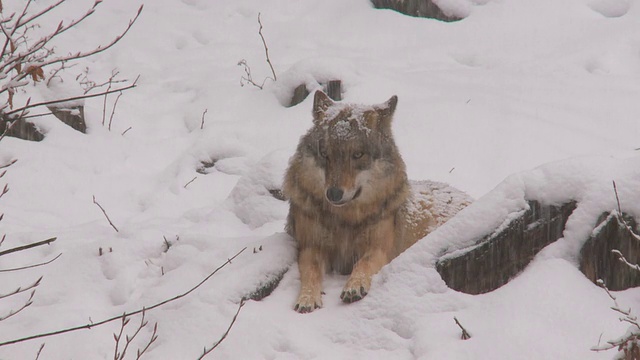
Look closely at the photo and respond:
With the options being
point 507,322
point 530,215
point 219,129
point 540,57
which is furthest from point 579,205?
point 540,57

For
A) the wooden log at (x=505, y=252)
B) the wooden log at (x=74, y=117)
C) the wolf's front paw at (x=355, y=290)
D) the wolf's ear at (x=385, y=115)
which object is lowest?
the wooden log at (x=74, y=117)

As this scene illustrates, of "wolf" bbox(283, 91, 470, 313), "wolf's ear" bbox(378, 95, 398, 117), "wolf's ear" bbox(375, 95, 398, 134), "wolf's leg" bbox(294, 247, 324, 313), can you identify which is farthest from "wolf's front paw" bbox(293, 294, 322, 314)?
"wolf's ear" bbox(378, 95, 398, 117)

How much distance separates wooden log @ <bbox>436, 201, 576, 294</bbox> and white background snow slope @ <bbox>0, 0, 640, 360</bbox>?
92mm

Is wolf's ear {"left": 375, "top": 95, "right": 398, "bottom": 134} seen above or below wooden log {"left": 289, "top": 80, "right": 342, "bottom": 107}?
above

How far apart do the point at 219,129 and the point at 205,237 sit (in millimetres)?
4323

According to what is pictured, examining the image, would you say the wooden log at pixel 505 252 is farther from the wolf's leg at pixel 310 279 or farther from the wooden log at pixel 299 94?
the wooden log at pixel 299 94

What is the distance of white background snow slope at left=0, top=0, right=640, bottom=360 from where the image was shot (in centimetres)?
379

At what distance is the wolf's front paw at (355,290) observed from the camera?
4293 mm

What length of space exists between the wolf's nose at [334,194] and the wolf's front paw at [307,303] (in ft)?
2.28

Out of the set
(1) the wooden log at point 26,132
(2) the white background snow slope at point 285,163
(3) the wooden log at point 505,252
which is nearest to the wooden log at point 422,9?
(2) the white background snow slope at point 285,163

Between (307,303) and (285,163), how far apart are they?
3.11 metres

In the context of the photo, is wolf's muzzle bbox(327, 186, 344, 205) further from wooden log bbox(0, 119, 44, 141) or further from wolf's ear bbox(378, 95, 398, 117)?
wooden log bbox(0, 119, 44, 141)

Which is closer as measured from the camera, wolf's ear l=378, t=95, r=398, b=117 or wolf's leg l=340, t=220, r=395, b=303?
wolf's leg l=340, t=220, r=395, b=303

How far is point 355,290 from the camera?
14.1ft
